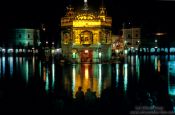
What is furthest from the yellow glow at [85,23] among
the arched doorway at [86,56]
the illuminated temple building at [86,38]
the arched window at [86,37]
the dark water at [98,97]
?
the dark water at [98,97]

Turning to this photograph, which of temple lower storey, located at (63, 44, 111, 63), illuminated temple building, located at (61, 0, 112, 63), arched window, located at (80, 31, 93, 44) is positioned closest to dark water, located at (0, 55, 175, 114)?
temple lower storey, located at (63, 44, 111, 63)

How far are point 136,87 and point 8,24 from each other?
5822 cm

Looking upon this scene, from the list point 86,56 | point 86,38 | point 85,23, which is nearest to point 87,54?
point 86,56

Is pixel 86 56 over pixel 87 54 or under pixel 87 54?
under

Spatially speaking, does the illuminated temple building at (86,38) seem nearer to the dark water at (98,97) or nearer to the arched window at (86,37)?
the arched window at (86,37)

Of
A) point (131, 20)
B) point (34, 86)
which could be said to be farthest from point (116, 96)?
point (131, 20)

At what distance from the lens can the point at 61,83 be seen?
63.9 feet

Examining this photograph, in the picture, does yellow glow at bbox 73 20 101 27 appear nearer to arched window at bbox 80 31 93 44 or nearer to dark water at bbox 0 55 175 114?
arched window at bbox 80 31 93 44

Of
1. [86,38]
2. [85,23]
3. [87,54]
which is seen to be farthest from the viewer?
[87,54]

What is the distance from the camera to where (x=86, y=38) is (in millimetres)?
41562

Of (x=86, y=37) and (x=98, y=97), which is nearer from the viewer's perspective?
(x=98, y=97)

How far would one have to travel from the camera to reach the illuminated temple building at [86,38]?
41.3 meters

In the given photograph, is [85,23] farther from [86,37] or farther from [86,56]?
[86,56]

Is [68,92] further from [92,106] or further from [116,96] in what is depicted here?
[92,106]
